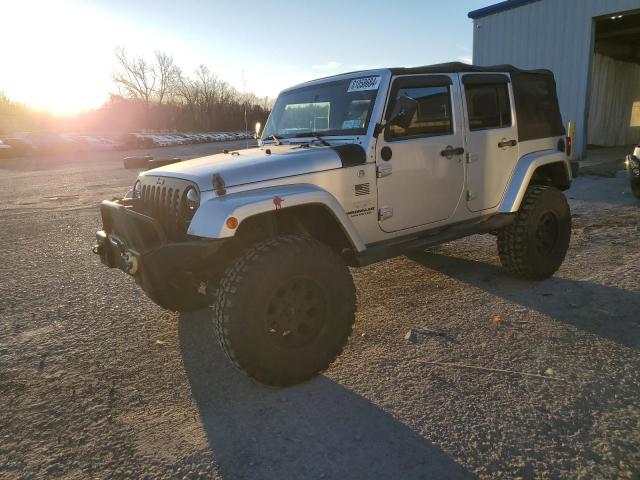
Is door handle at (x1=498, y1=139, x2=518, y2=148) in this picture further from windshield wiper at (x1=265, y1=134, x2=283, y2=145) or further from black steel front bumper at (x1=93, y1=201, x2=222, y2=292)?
black steel front bumper at (x1=93, y1=201, x2=222, y2=292)

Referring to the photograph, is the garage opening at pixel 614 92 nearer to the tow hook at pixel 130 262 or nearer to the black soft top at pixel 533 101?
the black soft top at pixel 533 101

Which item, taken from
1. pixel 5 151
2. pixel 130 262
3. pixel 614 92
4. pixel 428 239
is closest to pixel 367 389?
pixel 428 239

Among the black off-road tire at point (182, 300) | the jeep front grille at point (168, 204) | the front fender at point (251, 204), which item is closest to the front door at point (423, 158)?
the front fender at point (251, 204)

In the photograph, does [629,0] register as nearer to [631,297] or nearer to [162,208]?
[631,297]

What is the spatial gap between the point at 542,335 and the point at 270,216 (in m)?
2.21

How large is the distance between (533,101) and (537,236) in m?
1.34

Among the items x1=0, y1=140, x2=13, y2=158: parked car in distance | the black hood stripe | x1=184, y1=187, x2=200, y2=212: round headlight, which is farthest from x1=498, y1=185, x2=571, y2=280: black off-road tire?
x1=0, y1=140, x2=13, y2=158: parked car in distance

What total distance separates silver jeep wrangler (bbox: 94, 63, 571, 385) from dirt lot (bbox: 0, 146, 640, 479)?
36 centimetres

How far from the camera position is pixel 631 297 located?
13.3 feet

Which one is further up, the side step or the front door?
the front door

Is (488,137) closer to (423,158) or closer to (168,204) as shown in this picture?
(423,158)

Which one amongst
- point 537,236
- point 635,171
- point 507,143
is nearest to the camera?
point 507,143

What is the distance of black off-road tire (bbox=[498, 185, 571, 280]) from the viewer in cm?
433

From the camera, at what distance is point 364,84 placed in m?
3.57
